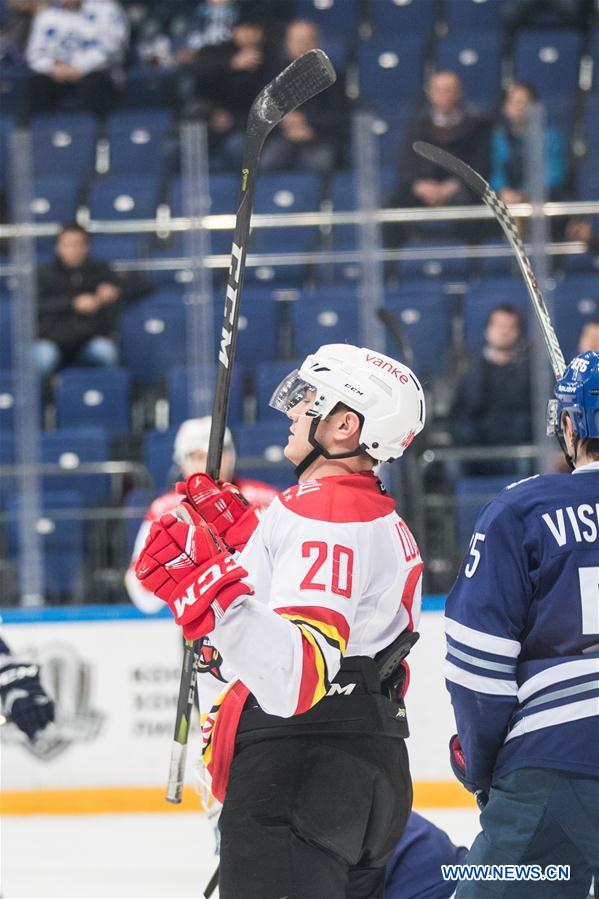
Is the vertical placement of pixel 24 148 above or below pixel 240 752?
above

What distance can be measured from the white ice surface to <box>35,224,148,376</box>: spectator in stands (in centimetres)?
225

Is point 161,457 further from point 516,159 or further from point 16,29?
point 16,29

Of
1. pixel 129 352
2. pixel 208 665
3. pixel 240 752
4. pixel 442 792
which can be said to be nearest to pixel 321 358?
pixel 240 752

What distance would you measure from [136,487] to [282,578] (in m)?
4.65

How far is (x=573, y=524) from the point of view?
2.43m

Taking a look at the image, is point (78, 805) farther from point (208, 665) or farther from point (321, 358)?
point (321, 358)

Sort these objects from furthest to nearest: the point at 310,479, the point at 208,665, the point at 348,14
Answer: the point at 348,14
the point at 208,665
the point at 310,479

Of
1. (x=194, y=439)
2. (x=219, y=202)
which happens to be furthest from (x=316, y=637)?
(x=219, y=202)

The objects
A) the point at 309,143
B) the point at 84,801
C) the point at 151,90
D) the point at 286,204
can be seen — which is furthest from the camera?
the point at 151,90

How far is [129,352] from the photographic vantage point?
7.44 m

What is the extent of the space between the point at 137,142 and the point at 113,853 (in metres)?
4.65

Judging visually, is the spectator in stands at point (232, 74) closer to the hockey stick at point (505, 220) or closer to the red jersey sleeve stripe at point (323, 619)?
the hockey stick at point (505, 220)

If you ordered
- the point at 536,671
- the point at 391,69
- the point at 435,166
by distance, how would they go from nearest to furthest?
the point at 536,671, the point at 435,166, the point at 391,69

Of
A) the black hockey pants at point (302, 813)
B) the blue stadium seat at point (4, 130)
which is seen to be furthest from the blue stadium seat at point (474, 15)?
the black hockey pants at point (302, 813)
